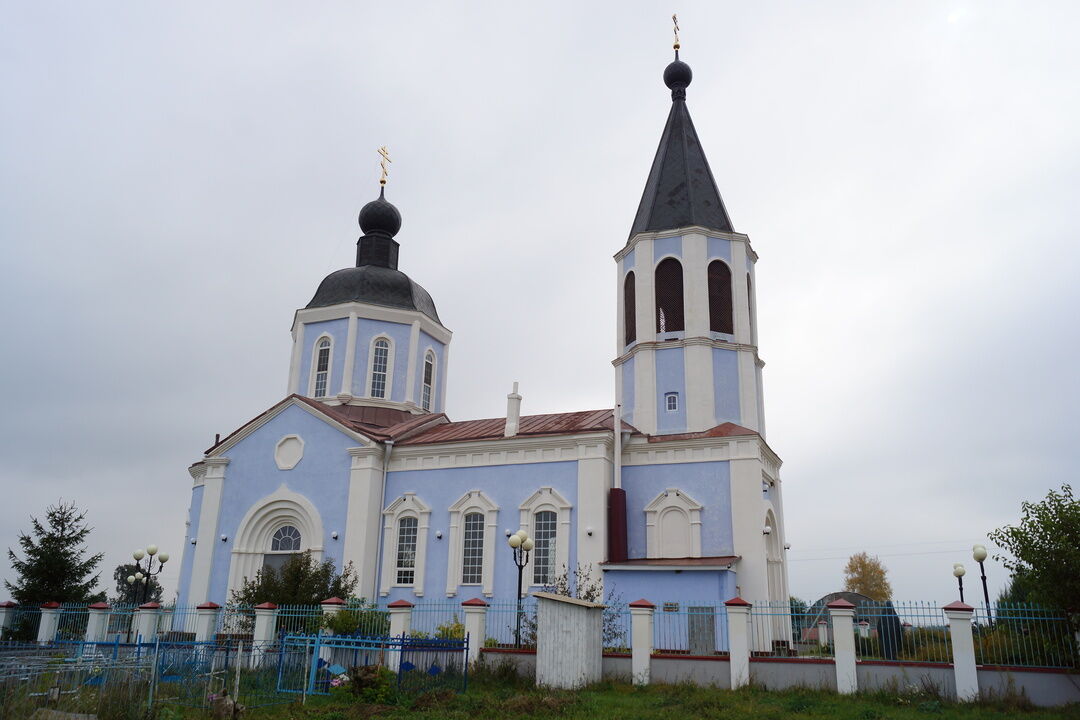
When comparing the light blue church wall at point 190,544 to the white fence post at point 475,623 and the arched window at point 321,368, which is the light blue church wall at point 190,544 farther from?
the white fence post at point 475,623

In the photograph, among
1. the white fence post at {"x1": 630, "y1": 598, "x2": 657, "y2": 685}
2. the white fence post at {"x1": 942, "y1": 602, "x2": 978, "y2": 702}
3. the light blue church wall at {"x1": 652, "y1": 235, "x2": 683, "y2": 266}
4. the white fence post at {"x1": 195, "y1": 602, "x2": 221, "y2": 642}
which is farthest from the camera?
the light blue church wall at {"x1": 652, "y1": 235, "x2": 683, "y2": 266}

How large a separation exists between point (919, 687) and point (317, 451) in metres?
16.6

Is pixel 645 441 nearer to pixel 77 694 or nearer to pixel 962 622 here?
pixel 962 622

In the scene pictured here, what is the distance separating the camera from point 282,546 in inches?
937

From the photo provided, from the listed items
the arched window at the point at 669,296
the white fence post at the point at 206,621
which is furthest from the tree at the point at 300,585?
the arched window at the point at 669,296

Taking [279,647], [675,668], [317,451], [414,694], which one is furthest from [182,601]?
[675,668]

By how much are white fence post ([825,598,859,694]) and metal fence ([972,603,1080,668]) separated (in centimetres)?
187

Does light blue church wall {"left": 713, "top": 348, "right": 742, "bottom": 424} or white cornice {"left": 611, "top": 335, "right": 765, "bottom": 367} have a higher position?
white cornice {"left": 611, "top": 335, "right": 765, "bottom": 367}

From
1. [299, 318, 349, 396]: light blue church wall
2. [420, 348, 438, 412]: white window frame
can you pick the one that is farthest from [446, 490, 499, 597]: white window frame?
[299, 318, 349, 396]: light blue church wall

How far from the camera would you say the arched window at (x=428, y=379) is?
93.8ft

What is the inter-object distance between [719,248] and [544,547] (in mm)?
9657

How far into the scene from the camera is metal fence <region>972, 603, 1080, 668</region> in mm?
12812

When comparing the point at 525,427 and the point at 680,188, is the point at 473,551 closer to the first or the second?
the point at 525,427

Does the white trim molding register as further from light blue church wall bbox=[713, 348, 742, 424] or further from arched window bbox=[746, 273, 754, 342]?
arched window bbox=[746, 273, 754, 342]
